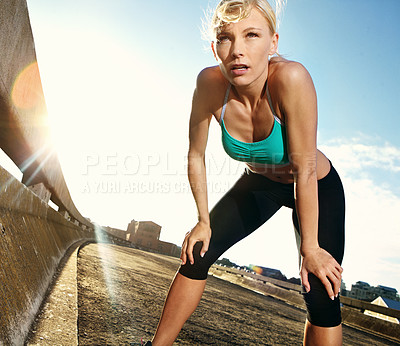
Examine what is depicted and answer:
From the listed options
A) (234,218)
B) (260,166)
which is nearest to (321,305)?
(234,218)

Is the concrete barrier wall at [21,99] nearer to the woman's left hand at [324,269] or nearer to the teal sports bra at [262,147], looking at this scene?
the teal sports bra at [262,147]

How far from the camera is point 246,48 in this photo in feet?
5.28

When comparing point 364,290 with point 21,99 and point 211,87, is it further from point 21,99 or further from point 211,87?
point 21,99

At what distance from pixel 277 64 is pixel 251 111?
0.33m

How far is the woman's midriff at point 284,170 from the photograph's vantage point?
1.93 meters

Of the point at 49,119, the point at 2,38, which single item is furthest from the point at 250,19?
the point at 49,119

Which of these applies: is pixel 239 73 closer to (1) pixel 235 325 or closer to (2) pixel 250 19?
(2) pixel 250 19

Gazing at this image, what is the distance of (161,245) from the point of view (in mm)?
62844

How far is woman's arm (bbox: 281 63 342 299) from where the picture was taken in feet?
5.05

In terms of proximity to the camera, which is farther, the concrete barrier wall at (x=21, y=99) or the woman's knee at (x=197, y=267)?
the woman's knee at (x=197, y=267)

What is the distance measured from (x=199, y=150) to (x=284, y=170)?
603mm

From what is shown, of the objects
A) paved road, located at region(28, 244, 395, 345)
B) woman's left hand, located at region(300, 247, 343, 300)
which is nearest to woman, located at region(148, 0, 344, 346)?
woman's left hand, located at region(300, 247, 343, 300)

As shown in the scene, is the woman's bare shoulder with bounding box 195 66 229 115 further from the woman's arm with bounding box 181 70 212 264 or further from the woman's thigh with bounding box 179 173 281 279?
the woman's thigh with bounding box 179 173 281 279

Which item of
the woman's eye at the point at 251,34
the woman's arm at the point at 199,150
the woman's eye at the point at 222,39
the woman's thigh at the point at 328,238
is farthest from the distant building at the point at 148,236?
the woman's eye at the point at 251,34
